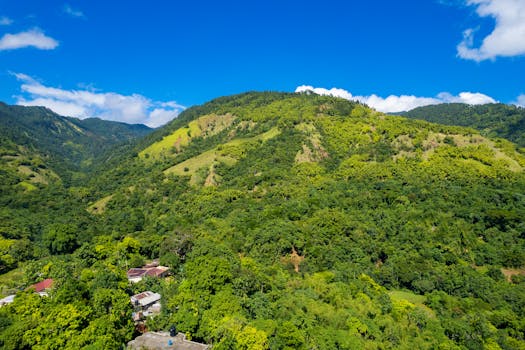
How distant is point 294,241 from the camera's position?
189ft

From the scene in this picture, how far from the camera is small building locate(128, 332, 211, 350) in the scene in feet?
89.6

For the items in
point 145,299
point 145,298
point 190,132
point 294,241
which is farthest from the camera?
point 190,132

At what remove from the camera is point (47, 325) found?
24312mm

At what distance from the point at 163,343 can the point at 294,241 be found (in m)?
33.1

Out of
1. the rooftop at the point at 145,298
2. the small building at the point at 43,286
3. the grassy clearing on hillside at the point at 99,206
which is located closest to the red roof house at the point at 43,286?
the small building at the point at 43,286

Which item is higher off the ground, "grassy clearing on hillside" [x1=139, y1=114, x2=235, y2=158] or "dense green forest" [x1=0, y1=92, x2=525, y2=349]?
"grassy clearing on hillside" [x1=139, y1=114, x2=235, y2=158]

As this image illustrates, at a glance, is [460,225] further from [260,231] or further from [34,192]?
[34,192]

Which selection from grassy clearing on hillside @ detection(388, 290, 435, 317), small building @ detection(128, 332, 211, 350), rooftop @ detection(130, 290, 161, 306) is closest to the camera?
small building @ detection(128, 332, 211, 350)

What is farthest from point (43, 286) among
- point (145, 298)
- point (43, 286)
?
point (145, 298)

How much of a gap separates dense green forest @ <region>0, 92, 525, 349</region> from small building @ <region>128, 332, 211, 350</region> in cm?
87

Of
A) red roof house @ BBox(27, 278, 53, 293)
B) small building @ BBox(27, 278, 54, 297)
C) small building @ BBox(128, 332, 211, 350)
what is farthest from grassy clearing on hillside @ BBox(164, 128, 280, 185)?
small building @ BBox(128, 332, 211, 350)

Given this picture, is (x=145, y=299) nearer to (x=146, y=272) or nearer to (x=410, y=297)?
(x=146, y=272)

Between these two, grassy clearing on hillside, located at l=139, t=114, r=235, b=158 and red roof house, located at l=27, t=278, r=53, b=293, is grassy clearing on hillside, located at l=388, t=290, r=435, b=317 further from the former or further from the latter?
grassy clearing on hillside, located at l=139, t=114, r=235, b=158

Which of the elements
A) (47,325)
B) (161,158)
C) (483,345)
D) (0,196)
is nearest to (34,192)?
(0,196)
